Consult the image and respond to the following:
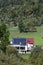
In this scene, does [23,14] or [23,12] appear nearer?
[23,14]

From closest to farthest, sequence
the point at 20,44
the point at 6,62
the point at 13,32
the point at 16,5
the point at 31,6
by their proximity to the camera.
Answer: the point at 6,62 < the point at 20,44 < the point at 13,32 < the point at 31,6 < the point at 16,5

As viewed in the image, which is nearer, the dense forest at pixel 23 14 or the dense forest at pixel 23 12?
the dense forest at pixel 23 14

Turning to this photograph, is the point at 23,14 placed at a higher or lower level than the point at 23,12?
lower

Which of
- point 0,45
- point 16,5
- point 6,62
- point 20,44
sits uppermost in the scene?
point 6,62

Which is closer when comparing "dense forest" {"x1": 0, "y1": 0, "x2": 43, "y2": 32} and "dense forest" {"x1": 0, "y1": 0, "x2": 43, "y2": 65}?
"dense forest" {"x1": 0, "y1": 0, "x2": 43, "y2": 65}

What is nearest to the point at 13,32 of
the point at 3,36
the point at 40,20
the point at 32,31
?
the point at 32,31

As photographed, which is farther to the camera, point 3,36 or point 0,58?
point 3,36

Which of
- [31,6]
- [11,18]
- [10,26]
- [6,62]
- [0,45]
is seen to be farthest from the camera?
[31,6]

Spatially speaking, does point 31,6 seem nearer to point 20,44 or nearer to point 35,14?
point 35,14
